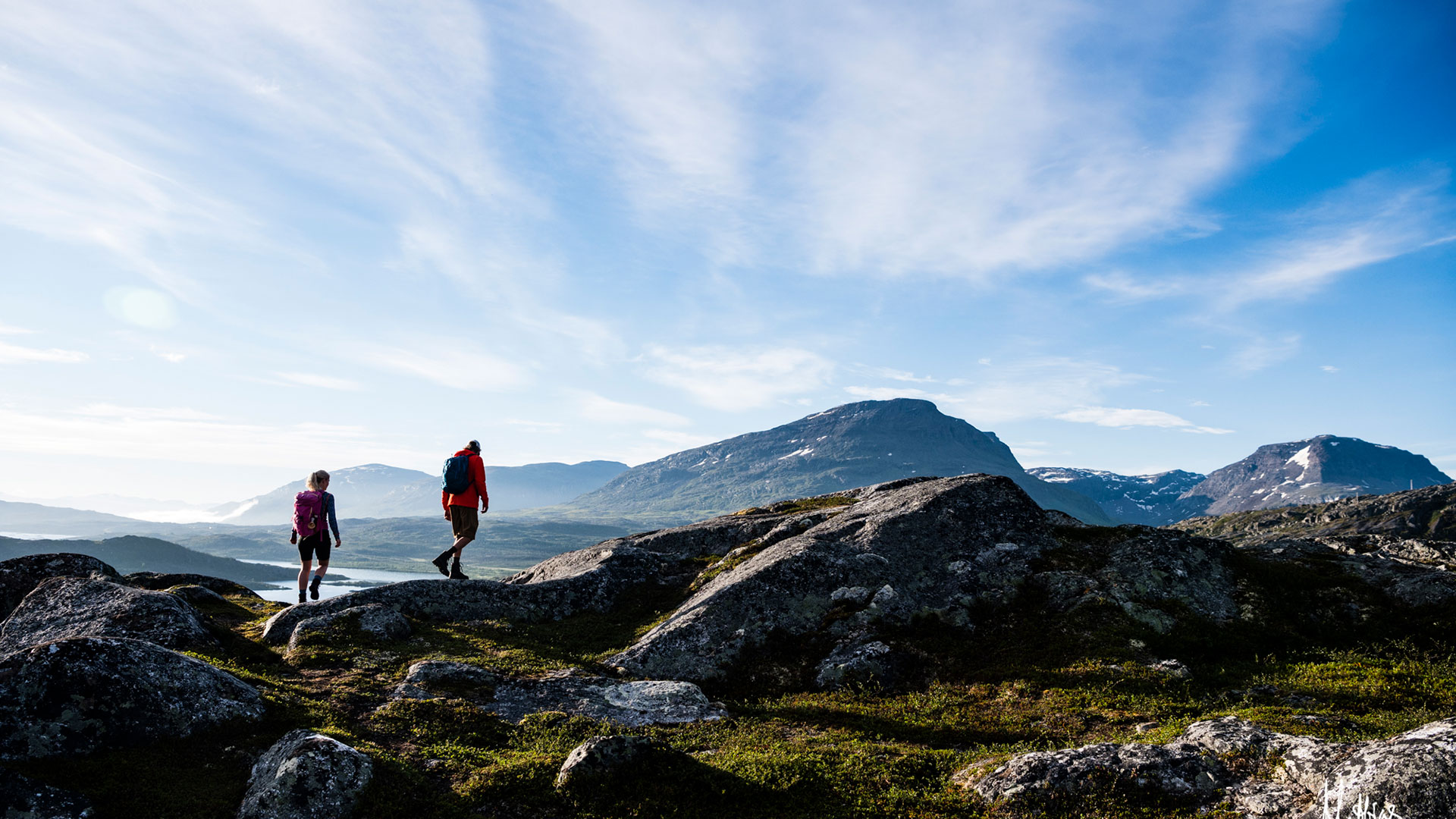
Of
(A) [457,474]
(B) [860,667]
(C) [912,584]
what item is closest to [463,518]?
(A) [457,474]

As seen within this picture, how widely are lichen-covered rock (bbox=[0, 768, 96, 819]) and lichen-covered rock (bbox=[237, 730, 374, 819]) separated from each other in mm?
2213

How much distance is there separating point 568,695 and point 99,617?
50.0 feet

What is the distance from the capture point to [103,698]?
12516 mm

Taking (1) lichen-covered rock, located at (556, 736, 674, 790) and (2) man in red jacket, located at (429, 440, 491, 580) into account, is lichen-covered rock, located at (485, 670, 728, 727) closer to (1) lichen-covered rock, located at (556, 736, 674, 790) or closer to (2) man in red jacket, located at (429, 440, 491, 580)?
(1) lichen-covered rock, located at (556, 736, 674, 790)

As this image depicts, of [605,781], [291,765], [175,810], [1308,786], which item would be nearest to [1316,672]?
[1308,786]

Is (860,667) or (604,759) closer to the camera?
(604,759)

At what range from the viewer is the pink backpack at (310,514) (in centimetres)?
2533

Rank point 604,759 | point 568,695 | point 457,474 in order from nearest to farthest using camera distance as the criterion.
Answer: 1. point 604,759
2. point 568,695
3. point 457,474

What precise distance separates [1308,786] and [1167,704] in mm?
6066

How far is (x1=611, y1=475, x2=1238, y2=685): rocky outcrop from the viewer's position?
21.6 m

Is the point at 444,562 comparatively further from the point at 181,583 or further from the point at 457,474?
the point at 181,583

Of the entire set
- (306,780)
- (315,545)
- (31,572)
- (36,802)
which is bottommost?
(306,780)

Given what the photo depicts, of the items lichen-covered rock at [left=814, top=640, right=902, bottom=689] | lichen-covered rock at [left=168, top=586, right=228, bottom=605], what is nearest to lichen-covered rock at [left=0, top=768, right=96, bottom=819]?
lichen-covered rock at [left=814, top=640, right=902, bottom=689]

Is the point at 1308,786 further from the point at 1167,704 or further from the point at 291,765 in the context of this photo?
the point at 291,765
